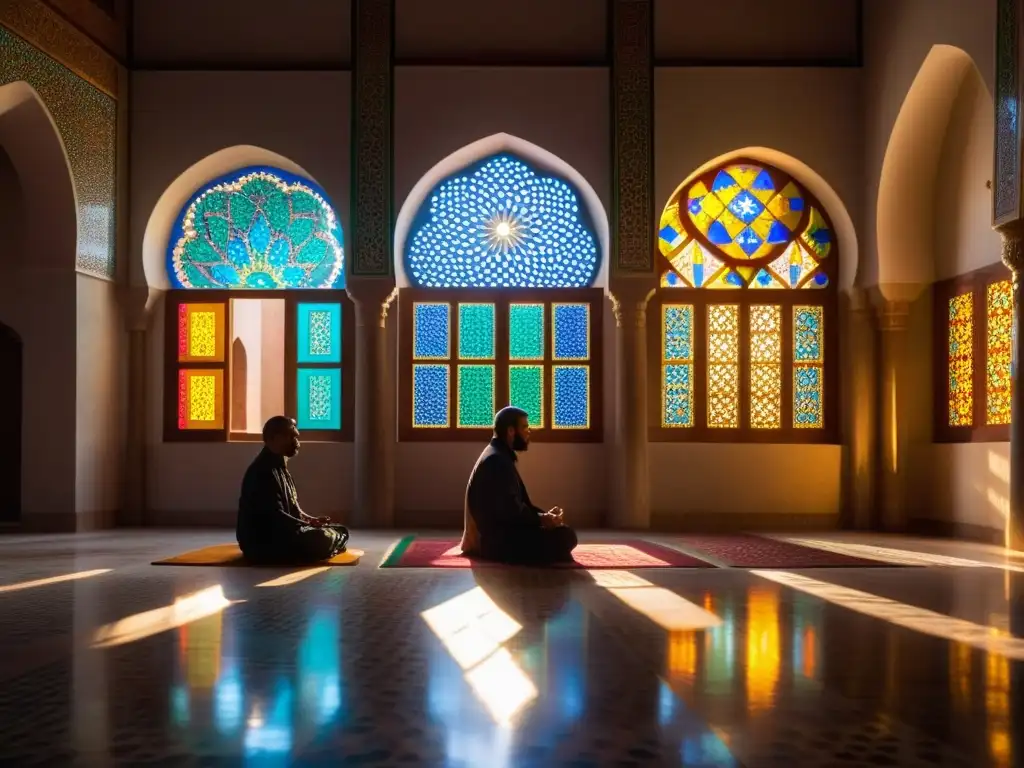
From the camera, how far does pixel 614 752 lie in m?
2.61

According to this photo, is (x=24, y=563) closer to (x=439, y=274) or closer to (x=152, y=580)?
(x=152, y=580)

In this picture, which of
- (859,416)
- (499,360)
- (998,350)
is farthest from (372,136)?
(998,350)

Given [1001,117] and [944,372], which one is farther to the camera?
[944,372]

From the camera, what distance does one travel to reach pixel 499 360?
424 inches

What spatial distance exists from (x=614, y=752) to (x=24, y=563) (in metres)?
5.49

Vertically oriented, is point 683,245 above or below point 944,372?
above

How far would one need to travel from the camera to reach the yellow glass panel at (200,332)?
424 inches

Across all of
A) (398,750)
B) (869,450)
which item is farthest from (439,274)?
(398,750)

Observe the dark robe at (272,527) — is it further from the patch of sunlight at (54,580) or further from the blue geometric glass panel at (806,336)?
the blue geometric glass panel at (806,336)

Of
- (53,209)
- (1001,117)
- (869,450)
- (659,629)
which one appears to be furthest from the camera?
(869,450)

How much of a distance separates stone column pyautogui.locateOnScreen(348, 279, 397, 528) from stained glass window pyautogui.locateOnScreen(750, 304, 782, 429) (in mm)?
3358

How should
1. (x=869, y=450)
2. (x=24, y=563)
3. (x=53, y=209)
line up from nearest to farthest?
(x=24, y=563) < (x=53, y=209) < (x=869, y=450)

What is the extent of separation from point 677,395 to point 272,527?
15.9ft

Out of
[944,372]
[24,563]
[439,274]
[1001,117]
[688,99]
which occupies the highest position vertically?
[688,99]
